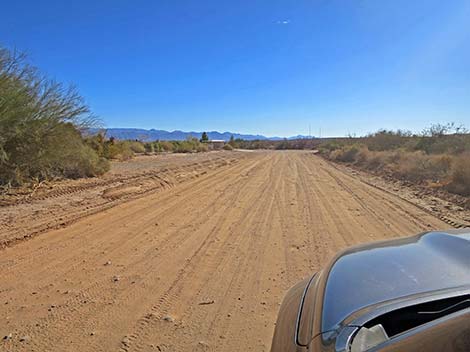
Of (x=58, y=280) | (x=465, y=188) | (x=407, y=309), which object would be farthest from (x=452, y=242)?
(x=465, y=188)

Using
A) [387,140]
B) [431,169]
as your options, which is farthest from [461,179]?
[387,140]

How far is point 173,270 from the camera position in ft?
19.6

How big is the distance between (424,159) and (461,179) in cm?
850

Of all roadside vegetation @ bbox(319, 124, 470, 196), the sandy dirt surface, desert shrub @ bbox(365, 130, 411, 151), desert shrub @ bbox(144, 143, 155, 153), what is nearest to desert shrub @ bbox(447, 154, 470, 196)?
roadside vegetation @ bbox(319, 124, 470, 196)

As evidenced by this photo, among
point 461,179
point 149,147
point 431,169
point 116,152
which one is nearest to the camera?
point 461,179

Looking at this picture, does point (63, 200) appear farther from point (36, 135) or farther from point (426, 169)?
point (426, 169)

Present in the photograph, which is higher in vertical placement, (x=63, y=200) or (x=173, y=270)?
(x=63, y=200)

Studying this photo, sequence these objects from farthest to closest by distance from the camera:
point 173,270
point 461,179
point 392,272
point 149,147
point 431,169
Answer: point 149,147
point 431,169
point 461,179
point 173,270
point 392,272

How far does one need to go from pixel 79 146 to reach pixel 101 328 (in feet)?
46.8

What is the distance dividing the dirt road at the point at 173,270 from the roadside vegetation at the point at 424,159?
19.7ft

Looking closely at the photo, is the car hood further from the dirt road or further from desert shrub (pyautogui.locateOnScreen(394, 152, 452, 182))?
desert shrub (pyautogui.locateOnScreen(394, 152, 452, 182))

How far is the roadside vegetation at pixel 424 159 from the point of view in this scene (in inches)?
633

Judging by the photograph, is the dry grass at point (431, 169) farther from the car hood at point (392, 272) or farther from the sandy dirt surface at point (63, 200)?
the car hood at point (392, 272)

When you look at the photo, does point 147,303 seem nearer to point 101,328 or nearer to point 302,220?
point 101,328
